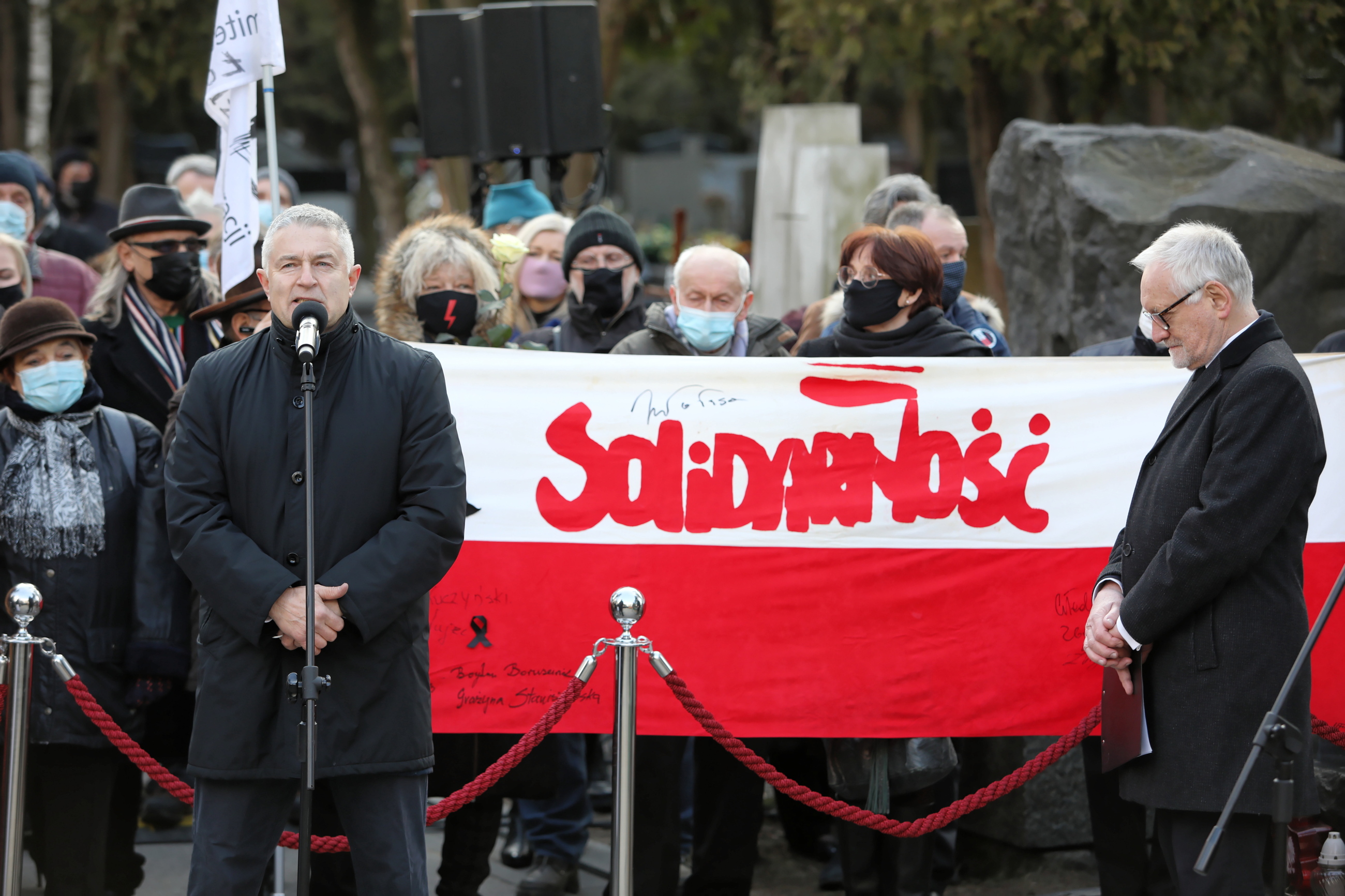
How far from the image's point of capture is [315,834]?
15.3ft

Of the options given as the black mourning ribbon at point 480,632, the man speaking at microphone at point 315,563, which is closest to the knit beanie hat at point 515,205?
the black mourning ribbon at point 480,632

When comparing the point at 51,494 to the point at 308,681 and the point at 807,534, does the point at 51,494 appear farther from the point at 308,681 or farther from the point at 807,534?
the point at 807,534

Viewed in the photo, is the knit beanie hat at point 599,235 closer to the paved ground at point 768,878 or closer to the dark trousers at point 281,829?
the paved ground at point 768,878

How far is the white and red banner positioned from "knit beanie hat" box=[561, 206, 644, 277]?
1.22 metres

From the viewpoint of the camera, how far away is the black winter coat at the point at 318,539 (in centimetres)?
370

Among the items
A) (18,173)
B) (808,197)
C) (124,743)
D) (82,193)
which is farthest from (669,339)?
(82,193)

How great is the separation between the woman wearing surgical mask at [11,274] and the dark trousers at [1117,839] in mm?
4332

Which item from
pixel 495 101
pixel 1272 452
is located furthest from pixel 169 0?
pixel 1272 452

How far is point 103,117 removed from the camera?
21.0 metres

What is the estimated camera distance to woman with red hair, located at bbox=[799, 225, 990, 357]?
505cm

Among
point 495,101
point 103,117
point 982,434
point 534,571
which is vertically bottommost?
point 534,571

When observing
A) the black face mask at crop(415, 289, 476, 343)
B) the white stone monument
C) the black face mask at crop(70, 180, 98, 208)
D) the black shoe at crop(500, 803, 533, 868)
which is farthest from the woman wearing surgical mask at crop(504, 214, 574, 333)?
the black face mask at crop(70, 180, 98, 208)

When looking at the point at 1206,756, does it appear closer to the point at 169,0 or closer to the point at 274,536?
the point at 274,536

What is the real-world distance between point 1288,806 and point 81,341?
3.81 meters
